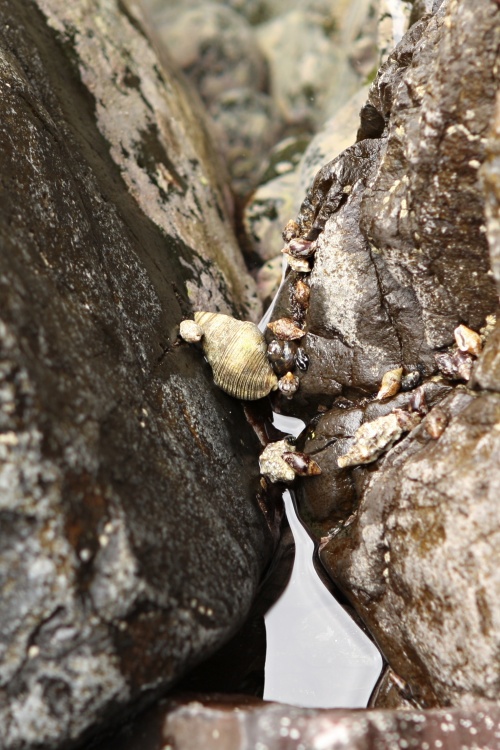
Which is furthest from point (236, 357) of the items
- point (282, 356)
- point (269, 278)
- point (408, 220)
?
point (269, 278)

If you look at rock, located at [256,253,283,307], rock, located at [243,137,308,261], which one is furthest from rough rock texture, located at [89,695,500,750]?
rock, located at [243,137,308,261]

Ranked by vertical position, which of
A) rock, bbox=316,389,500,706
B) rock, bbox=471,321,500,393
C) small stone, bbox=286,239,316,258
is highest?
small stone, bbox=286,239,316,258

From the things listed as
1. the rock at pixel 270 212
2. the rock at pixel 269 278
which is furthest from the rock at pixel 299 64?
the rock at pixel 269 278

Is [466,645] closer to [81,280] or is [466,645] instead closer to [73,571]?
[73,571]

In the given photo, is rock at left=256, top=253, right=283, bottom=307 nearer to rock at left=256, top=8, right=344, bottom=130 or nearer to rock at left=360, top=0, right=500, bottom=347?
rock at left=360, top=0, right=500, bottom=347

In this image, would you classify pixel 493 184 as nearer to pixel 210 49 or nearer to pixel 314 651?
pixel 314 651

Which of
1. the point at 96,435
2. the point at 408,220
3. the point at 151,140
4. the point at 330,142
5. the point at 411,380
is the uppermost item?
the point at 151,140

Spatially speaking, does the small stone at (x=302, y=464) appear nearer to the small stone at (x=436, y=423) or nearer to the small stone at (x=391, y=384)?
the small stone at (x=391, y=384)
